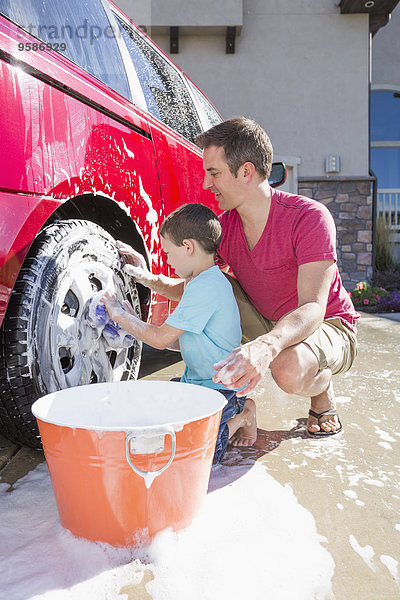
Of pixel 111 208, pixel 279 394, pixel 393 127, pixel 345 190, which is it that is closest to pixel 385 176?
pixel 393 127

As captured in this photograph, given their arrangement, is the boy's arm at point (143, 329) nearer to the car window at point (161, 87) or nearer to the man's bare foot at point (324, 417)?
the man's bare foot at point (324, 417)

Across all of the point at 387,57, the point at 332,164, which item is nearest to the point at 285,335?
the point at 332,164

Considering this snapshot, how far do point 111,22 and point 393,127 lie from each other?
9193 millimetres

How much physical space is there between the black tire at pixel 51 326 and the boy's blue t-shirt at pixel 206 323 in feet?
0.87

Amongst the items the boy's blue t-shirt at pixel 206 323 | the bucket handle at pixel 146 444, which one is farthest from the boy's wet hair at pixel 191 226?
the bucket handle at pixel 146 444

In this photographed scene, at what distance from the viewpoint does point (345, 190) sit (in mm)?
7434

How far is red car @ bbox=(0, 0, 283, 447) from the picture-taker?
1.11 m

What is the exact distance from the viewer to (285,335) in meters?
1.38

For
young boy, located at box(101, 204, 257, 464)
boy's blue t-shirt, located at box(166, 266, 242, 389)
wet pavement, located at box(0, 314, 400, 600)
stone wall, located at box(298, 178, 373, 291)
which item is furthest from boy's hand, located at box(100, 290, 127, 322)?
stone wall, located at box(298, 178, 373, 291)

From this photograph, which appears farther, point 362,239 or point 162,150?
point 362,239

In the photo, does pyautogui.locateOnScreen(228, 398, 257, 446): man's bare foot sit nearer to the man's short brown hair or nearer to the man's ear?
the man's ear

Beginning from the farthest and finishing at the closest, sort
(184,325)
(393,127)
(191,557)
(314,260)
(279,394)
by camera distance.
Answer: (393,127)
(279,394)
(314,260)
(184,325)
(191,557)

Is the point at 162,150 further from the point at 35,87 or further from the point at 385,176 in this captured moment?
the point at 385,176

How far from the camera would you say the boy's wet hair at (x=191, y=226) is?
1568mm
